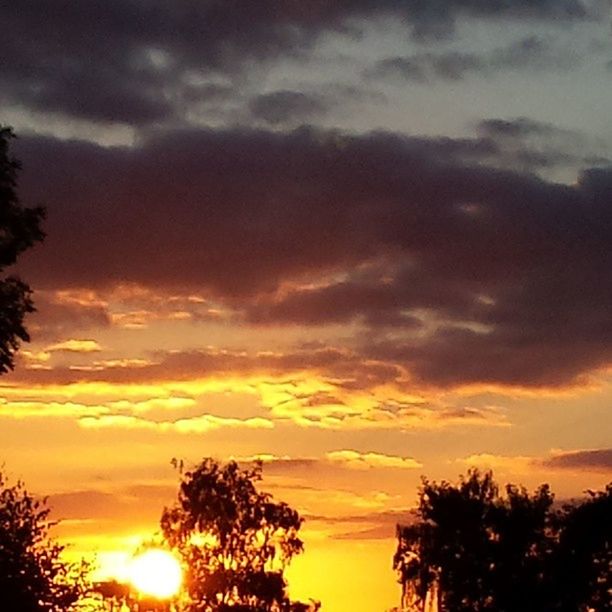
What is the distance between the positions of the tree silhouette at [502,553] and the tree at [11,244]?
6114 centimetres

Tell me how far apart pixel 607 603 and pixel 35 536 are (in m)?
56.7

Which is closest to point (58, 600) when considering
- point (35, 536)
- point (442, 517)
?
point (35, 536)

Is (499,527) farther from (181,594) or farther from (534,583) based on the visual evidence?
(181,594)

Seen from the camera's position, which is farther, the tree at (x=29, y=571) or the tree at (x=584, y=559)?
the tree at (x=584, y=559)

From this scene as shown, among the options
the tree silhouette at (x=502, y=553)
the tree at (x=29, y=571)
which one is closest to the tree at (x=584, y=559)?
the tree silhouette at (x=502, y=553)

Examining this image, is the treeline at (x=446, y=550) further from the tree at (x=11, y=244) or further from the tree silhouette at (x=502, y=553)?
the tree at (x=11, y=244)

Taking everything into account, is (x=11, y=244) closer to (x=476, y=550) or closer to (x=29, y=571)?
(x=29, y=571)

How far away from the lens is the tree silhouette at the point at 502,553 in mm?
115438

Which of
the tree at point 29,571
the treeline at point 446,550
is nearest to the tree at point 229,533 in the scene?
the treeline at point 446,550

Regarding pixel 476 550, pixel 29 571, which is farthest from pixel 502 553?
pixel 29 571

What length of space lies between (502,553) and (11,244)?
65.2 m

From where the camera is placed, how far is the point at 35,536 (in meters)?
69.6

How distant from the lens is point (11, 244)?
5903 cm

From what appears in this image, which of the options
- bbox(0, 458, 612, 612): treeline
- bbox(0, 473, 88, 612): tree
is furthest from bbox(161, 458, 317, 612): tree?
bbox(0, 473, 88, 612): tree
